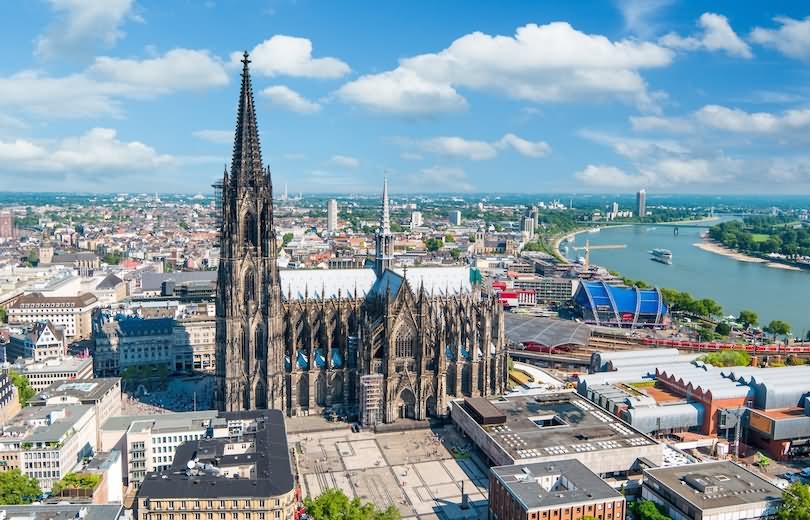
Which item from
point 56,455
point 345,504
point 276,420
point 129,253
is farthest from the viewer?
point 129,253

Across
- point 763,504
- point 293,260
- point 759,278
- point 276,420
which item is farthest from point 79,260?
point 759,278

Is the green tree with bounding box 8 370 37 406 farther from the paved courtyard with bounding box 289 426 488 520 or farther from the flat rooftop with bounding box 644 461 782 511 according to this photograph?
the flat rooftop with bounding box 644 461 782 511

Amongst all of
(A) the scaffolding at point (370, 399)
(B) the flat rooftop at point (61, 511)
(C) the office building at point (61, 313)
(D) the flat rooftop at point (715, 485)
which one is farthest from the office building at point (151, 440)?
(C) the office building at point (61, 313)

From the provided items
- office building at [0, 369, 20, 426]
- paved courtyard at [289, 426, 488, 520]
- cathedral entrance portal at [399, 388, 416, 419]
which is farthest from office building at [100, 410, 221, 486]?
cathedral entrance portal at [399, 388, 416, 419]

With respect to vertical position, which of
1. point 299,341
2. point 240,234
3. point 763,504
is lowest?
point 763,504

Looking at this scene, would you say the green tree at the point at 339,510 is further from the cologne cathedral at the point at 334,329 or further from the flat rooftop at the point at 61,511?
the cologne cathedral at the point at 334,329

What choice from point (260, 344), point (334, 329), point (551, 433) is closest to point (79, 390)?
point (260, 344)

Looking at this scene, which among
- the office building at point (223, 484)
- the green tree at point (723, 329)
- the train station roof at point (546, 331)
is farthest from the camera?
the green tree at point (723, 329)

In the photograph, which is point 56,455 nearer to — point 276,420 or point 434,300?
point 276,420

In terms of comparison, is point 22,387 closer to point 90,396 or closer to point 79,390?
point 79,390
